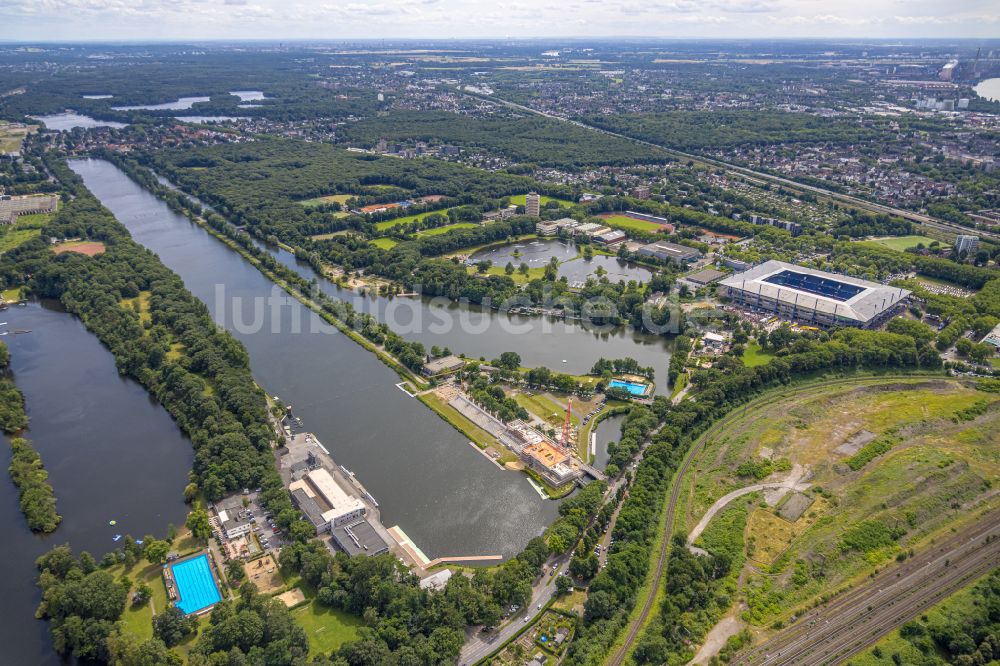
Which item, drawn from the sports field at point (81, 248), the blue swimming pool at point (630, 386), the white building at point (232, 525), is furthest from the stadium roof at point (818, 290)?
the sports field at point (81, 248)

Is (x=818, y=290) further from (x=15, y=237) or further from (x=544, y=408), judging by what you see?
(x=15, y=237)

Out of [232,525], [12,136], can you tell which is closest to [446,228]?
[232,525]

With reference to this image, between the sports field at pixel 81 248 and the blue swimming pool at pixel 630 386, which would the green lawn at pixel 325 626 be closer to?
the blue swimming pool at pixel 630 386

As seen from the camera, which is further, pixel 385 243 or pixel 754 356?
pixel 385 243

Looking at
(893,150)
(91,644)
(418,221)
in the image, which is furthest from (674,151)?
(91,644)

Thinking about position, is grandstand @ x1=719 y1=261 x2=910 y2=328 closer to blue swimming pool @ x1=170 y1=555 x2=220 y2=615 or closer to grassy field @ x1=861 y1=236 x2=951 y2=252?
grassy field @ x1=861 y1=236 x2=951 y2=252

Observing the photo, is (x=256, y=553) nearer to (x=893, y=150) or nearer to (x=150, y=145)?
(x=150, y=145)
